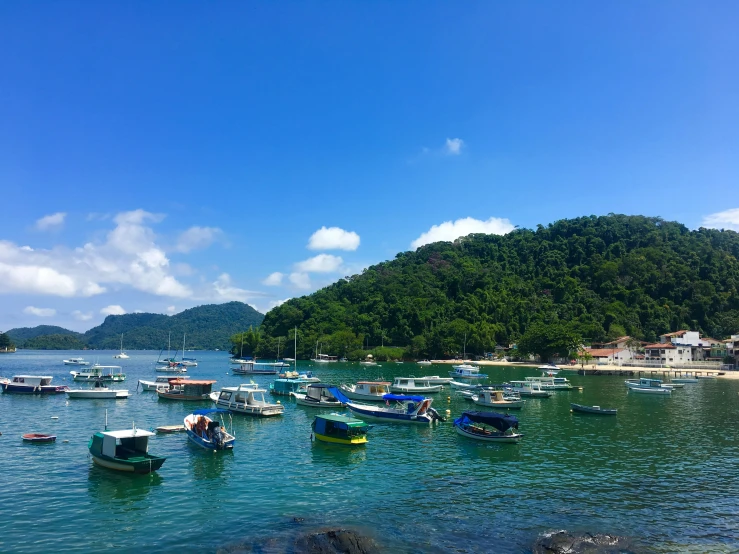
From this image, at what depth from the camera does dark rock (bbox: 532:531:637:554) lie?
62.0ft

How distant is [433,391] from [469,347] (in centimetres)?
9314

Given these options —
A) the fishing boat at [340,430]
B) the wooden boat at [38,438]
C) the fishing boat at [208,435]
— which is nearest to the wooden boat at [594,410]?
the fishing boat at [340,430]

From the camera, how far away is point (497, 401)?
57.2 m

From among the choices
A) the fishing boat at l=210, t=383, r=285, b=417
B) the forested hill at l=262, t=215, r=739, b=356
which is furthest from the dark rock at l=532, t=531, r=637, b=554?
the forested hill at l=262, t=215, r=739, b=356

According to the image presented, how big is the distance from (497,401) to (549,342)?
8305 centimetres

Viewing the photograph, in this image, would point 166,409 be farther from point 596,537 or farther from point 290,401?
point 596,537

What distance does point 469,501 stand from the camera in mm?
24688

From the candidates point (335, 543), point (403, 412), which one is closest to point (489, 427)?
point (403, 412)

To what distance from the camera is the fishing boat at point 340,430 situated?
3650 centimetres

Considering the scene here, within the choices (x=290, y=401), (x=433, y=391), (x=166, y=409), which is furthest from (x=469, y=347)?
(x=166, y=409)

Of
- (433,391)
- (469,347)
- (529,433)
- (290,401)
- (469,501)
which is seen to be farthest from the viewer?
(469,347)

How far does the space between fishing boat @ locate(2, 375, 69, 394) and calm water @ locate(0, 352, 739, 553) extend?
87.2 feet

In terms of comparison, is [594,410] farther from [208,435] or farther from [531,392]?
[208,435]

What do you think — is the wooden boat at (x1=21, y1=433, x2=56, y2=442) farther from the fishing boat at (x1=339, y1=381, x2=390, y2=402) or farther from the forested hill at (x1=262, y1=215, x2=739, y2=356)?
the forested hill at (x1=262, y1=215, x2=739, y2=356)
